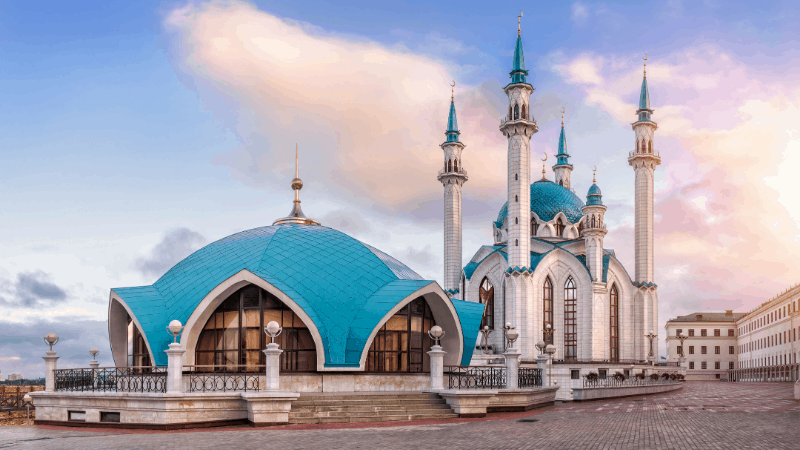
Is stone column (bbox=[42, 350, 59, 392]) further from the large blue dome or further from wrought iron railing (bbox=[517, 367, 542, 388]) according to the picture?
the large blue dome

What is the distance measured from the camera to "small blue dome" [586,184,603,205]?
5994 cm

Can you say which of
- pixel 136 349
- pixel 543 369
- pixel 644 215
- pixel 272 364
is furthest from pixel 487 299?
pixel 272 364

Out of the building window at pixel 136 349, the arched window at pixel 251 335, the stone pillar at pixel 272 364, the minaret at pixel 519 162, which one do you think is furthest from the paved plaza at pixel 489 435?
the minaret at pixel 519 162

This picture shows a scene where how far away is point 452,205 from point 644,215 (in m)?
16.8

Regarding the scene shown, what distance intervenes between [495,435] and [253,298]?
11777mm

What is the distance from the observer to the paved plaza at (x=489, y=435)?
51.4ft

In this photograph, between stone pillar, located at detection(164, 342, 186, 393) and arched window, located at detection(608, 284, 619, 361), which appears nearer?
stone pillar, located at detection(164, 342, 186, 393)

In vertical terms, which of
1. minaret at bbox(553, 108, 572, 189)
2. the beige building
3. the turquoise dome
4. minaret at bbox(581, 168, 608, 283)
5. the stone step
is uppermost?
minaret at bbox(553, 108, 572, 189)

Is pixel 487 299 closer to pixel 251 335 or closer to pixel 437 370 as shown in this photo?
pixel 251 335

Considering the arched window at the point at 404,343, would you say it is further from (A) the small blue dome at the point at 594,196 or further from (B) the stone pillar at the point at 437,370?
(A) the small blue dome at the point at 594,196

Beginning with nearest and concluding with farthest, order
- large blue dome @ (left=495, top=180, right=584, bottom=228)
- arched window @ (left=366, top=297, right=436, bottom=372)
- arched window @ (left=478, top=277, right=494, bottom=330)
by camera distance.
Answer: arched window @ (left=366, top=297, right=436, bottom=372)
arched window @ (left=478, top=277, right=494, bottom=330)
large blue dome @ (left=495, top=180, right=584, bottom=228)

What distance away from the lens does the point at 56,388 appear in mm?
24641

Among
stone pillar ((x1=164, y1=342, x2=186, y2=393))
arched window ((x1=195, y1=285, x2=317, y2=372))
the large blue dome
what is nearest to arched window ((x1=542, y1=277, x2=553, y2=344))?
the large blue dome

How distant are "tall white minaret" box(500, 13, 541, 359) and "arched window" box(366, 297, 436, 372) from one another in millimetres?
25791
